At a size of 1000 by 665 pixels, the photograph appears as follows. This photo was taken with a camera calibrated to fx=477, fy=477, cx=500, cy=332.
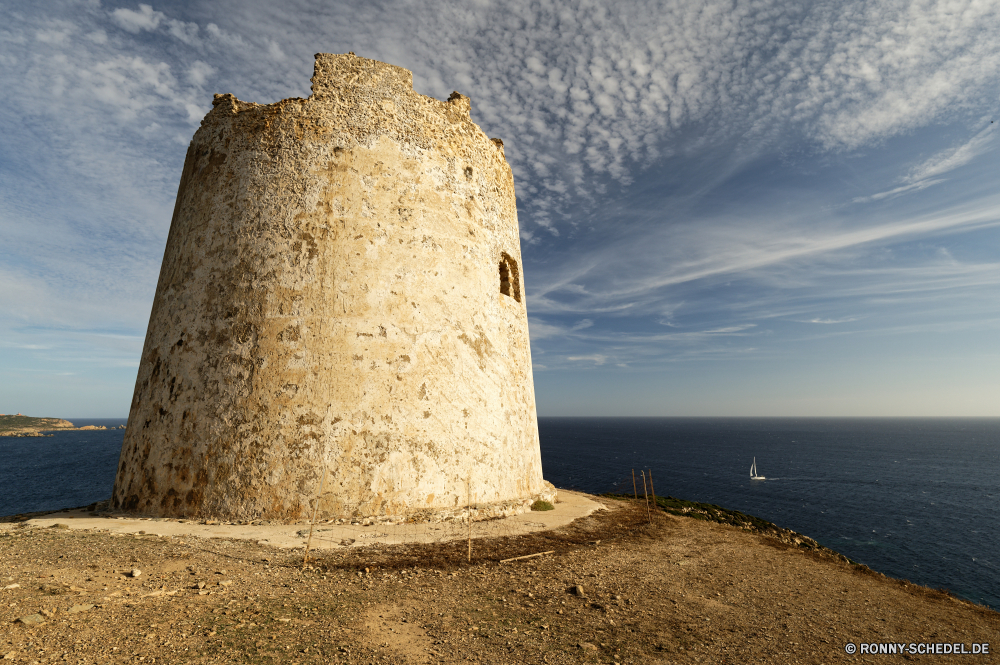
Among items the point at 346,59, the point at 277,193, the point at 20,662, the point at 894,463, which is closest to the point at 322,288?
the point at 277,193

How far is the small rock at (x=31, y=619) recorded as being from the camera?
13.7ft

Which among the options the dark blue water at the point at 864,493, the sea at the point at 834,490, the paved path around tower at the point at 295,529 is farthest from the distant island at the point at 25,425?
the paved path around tower at the point at 295,529

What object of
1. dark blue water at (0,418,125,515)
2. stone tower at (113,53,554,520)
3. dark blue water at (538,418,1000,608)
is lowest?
dark blue water at (538,418,1000,608)

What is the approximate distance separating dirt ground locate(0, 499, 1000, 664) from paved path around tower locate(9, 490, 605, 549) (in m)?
0.38

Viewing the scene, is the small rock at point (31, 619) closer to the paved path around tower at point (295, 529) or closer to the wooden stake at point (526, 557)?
the paved path around tower at point (295, 529)

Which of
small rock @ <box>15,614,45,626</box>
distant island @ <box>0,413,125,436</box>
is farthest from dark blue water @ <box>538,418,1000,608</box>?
distant island @ <box>0,413,125,436</box>

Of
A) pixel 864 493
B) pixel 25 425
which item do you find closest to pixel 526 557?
pixel 864 493

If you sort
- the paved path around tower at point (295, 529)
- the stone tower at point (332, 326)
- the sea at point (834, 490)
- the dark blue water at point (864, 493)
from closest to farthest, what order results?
the paved path around tower at point (295, 529), the stone tower at point (332, 326), the dark blue water at point (864, 493), the sea at point (834, 490)

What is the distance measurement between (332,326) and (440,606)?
571 centimetres

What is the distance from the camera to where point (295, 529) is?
802cm

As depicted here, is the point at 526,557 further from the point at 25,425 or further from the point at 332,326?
the point at 25,425

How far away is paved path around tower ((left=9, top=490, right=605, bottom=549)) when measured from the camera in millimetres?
7508

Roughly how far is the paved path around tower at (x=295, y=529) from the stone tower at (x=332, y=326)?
301 mm

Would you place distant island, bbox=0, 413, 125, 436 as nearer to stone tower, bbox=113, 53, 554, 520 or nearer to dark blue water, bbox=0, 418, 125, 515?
dark blue water, bbox=0, 418, 125, 515
